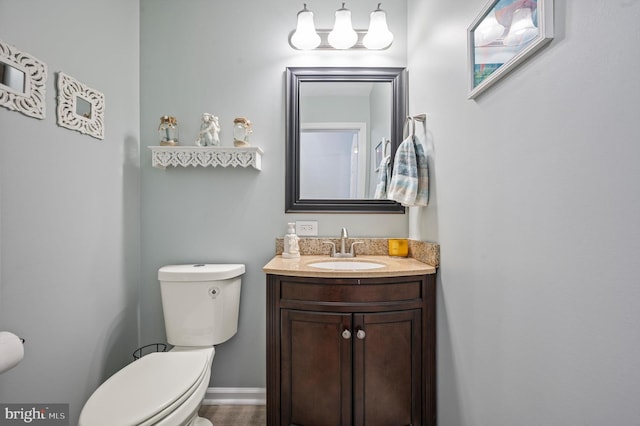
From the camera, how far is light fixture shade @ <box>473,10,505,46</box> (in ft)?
2.81

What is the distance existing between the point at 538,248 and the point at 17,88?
5.77 feet

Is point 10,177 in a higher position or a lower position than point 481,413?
higher

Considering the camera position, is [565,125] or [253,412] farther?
[253,412]

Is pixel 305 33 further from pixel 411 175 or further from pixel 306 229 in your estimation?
pixel 306 229

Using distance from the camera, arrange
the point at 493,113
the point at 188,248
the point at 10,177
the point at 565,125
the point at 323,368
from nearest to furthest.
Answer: the point at 565,125, the point at 493,113, the point at 10,177, the point at 323,368, the point at 188,248

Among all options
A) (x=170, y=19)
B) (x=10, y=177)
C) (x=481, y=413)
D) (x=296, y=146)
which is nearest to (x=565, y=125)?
(x=481, y=413)

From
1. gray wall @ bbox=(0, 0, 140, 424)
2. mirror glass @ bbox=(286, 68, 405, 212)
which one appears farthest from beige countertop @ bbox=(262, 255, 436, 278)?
gray wall @ bbox=(0, 0, 140, 424)

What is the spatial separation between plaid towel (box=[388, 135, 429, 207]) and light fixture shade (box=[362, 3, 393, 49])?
65 centimetres

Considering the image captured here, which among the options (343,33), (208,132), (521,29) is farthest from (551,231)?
(208,132)

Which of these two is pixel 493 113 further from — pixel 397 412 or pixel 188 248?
pixel 188 248

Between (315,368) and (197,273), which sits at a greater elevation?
(197,273)

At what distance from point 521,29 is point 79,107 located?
1708 mm

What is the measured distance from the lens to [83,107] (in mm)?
1317

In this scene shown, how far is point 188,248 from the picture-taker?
174cm
